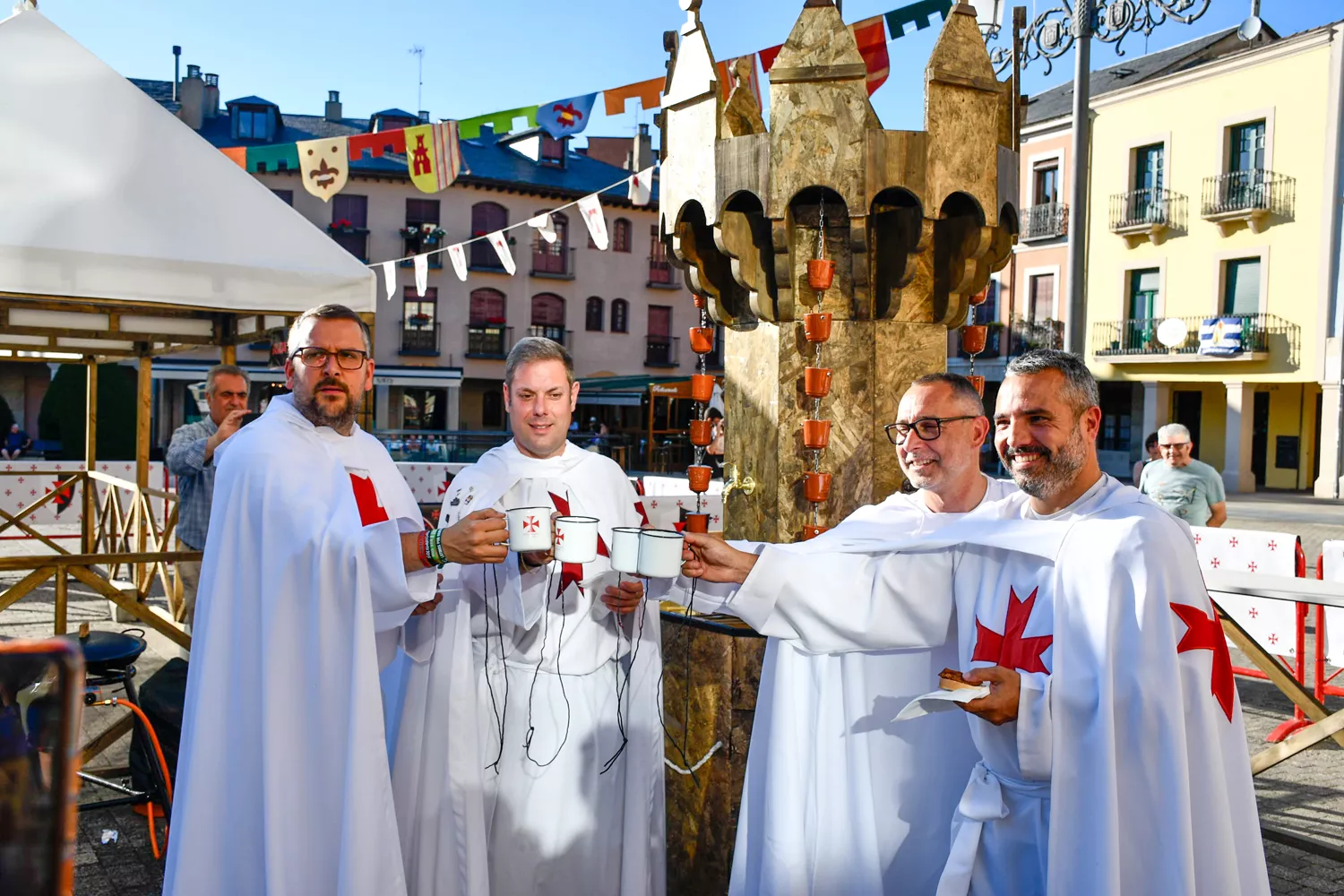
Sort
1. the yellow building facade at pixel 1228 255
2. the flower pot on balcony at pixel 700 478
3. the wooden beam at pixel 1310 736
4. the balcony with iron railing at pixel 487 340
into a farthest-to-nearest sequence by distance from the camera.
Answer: the balcony with iron railing at pixel 487 340, the yellow building facade at pixel 1228 255, the flower pot on balcony at pixel 700 478, the wooden beam at pixel 1310 736

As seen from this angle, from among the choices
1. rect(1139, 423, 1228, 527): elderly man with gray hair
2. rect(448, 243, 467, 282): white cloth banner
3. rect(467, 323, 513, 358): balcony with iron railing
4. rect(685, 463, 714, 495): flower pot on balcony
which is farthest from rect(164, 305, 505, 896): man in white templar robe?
rect(467, 323, 513, 358): balcony with iron railing

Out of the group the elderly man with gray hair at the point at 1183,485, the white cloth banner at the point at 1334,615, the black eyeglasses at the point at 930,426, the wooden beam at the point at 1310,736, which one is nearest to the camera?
the black eyeglasses at the point at 930,426

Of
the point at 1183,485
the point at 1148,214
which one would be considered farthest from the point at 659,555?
the point at 1148,214

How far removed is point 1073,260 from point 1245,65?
2245 centimetres

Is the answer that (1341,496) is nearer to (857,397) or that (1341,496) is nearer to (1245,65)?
(1245,65)

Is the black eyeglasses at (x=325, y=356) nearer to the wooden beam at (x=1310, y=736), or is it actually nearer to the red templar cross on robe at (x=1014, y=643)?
the red templar cross on robe at (x=1014, y=643)

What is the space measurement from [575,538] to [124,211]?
3.73 metres

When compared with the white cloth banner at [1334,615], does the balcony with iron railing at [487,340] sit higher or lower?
higher

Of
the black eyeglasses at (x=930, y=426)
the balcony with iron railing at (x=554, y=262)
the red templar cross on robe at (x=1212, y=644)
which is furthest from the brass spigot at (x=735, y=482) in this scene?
the balcony with iron railing at (x=554, y=262)

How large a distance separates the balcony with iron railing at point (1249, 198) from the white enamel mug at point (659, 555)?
2839 cm

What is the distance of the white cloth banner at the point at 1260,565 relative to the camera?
7.74m

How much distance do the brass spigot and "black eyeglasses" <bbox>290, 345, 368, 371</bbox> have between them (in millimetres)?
1811

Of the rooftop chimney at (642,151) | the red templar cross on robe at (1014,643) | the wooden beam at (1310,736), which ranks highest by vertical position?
the rooftop chimney at (642,151)

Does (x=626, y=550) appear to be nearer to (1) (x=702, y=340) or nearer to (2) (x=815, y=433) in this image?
(2) (x=815, y=433)
